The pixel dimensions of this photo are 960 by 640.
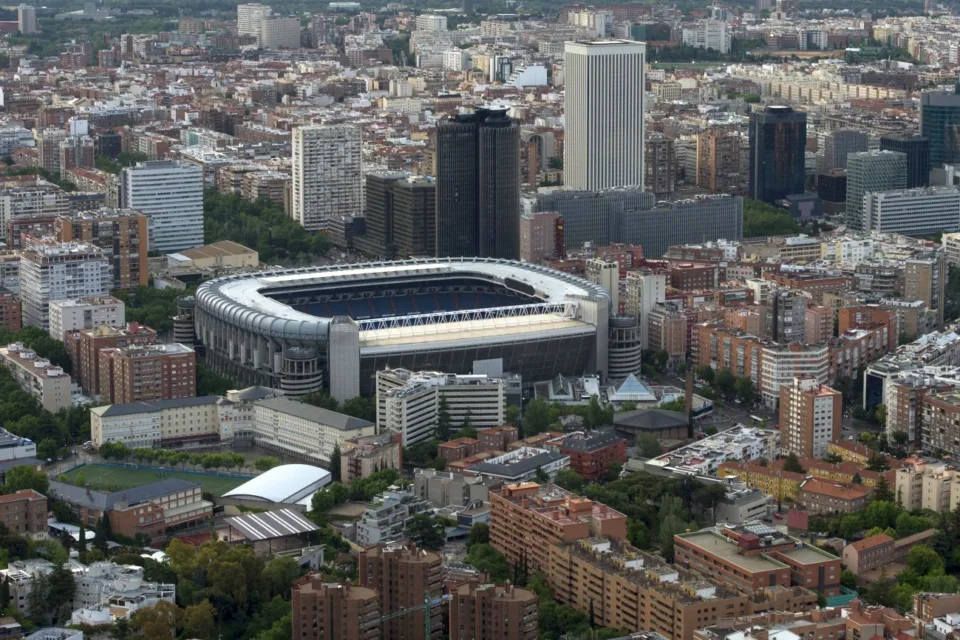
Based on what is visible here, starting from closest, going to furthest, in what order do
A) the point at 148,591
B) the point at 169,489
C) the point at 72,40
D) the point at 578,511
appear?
the point at 148,591, the point at 578,511, the point at 169,489, the point at 72,40

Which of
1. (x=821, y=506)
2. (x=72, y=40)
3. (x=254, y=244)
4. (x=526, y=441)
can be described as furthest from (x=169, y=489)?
(x=72, y=40)

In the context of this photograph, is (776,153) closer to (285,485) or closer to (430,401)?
(430,401)

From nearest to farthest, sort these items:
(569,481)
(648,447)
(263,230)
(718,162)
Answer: (569,481)
(648,447)
(263,230)
(718,162)

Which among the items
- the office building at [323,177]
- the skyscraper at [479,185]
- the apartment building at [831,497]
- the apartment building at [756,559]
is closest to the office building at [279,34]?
the office building at [323,177]

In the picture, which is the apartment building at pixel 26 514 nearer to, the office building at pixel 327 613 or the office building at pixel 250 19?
the office building at pixel 327 613

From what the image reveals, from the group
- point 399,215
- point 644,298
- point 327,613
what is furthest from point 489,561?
point 399,215

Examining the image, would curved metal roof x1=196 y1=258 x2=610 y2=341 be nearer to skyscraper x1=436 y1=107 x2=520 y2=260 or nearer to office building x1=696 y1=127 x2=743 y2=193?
skyscraper x1=436 y1=107 x2=520 y2=260

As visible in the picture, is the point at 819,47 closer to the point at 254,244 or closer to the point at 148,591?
the point at 254,244
